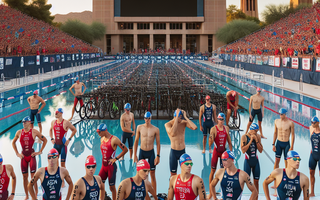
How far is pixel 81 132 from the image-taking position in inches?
504

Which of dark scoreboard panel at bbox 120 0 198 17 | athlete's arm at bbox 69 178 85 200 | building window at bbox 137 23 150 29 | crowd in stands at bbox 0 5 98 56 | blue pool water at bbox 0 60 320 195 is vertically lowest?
blue pool water at bbox 0 60 320 195

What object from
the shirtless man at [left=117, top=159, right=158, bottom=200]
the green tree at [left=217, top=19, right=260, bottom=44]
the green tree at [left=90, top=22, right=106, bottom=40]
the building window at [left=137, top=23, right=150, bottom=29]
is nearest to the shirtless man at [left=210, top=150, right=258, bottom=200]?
the shirtless man at [left=117, top=159, right=158, bottom=200]

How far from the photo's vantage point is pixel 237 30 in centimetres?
8188

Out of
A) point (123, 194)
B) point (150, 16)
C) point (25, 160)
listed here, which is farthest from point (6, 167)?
point (150, 16)

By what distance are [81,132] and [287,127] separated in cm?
782

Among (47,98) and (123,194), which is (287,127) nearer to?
(123,194)

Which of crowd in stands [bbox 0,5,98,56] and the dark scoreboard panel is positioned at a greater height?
the dark scoreboard panel

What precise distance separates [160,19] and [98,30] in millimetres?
17905

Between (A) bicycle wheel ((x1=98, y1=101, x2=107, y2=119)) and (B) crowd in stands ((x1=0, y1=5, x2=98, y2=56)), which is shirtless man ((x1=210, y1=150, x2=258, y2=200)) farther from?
(B) crowd in stands ((x1=0, y1=5, x2=98, y2=56))

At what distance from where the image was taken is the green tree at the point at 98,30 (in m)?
90.1

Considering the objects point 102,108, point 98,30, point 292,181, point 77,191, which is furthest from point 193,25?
point 77,191

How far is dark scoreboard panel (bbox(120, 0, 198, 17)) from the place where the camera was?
9400cm

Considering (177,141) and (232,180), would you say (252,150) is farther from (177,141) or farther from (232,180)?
(232,180)

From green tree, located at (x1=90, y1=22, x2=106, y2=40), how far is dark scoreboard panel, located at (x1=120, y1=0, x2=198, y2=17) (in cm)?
699
